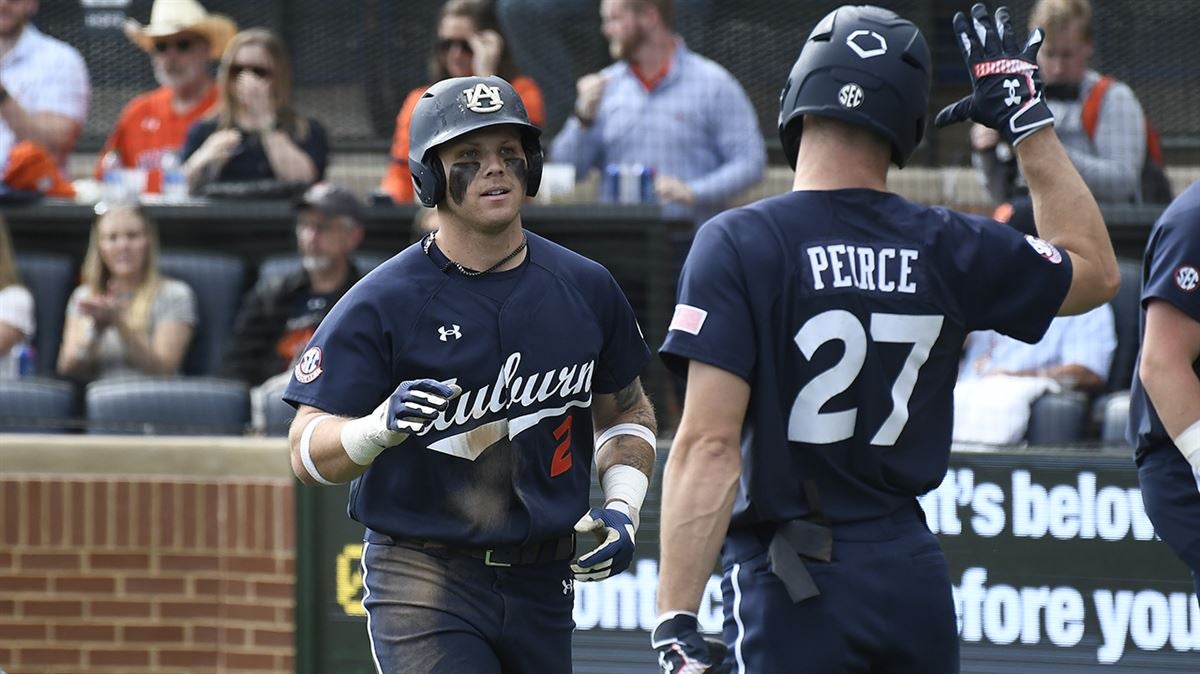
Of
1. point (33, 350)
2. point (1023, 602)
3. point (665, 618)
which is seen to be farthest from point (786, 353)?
point (33, 350)

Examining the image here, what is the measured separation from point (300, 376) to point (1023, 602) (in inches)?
120

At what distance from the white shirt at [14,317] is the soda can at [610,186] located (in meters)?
2.42

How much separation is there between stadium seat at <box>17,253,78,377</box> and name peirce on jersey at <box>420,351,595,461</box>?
3.90 metres


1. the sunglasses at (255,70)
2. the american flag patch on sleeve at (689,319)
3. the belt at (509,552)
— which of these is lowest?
the belt at (509,552)

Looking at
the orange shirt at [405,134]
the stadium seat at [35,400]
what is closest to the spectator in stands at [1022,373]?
the orange shirt at [405,134]

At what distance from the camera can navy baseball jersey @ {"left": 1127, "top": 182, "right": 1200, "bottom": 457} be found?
165 inches

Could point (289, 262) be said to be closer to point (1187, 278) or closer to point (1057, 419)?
point (1057, 419)

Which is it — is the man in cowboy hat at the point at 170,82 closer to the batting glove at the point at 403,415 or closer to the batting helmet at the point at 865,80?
the batting glove at the point at 403,415

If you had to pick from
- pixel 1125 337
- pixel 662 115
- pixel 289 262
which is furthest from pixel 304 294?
pixel 1125 337

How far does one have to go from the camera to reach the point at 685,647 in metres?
3.38

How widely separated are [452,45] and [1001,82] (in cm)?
414

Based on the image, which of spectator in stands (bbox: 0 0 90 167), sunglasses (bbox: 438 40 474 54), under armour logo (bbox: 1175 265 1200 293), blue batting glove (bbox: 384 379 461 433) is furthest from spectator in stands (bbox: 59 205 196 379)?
under armour logo (bbox: 1175 265 1200 293)

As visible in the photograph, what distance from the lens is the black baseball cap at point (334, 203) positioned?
7.02 metres

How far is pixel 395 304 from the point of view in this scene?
3.85 meters
